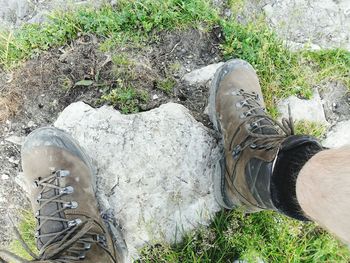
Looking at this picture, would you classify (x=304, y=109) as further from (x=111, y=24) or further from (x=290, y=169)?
(x=111, y=24)

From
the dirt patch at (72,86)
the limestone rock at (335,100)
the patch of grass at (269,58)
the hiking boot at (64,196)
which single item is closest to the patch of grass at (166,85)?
the dirt patch at (72,86)

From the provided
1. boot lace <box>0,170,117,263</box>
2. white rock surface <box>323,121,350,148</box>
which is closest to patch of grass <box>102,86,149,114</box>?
boot lace <box>0,170,117,263</box>

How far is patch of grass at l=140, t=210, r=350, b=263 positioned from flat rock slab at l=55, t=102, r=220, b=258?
0.35 feet

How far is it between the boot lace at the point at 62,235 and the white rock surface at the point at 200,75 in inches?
45.9

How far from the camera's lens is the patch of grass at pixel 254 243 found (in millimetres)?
2914

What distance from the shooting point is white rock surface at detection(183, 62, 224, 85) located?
3.36 m

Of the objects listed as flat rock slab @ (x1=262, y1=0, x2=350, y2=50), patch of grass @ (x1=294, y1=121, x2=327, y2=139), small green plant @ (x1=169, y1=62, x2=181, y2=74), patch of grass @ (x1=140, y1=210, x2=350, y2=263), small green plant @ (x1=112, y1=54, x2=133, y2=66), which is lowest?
patch of grass @ (x1=140, y1=210, x2=350, y2=263)

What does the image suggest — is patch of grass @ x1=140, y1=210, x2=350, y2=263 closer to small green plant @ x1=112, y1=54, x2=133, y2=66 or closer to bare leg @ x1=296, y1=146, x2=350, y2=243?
bare leg @ x1=296, y1=146, x2=350, y2=243

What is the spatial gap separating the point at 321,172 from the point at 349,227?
286 mm

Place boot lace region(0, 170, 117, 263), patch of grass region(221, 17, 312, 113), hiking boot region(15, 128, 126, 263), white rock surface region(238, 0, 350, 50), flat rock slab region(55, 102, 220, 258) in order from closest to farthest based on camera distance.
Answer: boot lace region(0, 170, 117, 263) → hiking boot region(15, 128, 126, 263) → flat rock slab region(55, 102, 220, 258) → patch of grass region(221, 17, 312, 113) → white rock surface region(238, 0, 350, 50)

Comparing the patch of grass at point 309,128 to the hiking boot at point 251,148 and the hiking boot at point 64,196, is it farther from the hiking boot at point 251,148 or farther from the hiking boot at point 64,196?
the hiking boot at point 64,196

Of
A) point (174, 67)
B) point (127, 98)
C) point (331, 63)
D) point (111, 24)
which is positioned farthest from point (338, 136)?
point (111, 24)

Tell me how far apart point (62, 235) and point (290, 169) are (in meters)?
1.54

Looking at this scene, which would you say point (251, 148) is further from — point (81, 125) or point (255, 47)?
point (81, 125)
